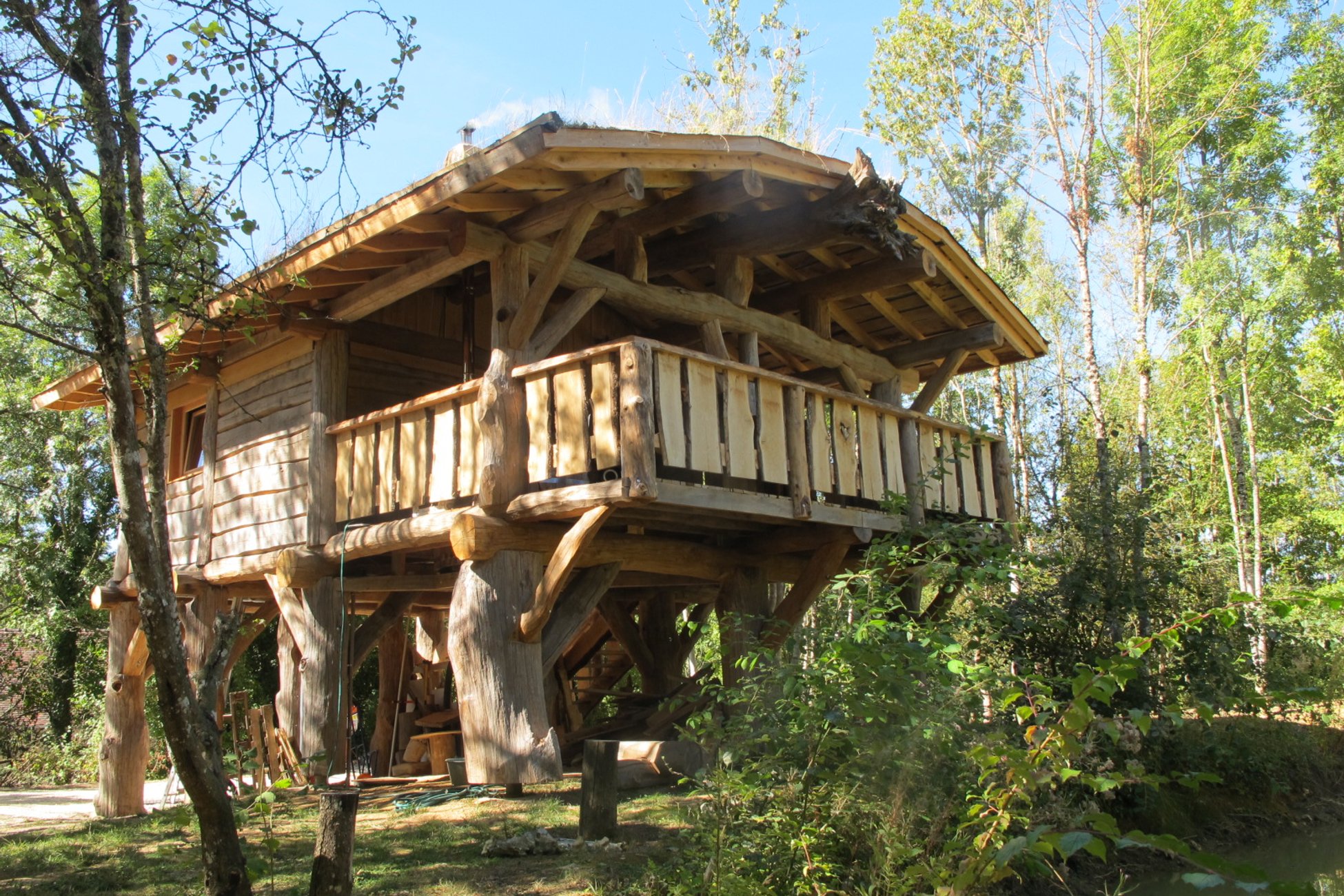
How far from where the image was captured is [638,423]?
6953 mm

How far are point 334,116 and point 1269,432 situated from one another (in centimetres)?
2406

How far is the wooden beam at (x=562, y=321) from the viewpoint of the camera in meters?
7.99

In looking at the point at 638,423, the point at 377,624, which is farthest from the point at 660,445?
the point at 377,624

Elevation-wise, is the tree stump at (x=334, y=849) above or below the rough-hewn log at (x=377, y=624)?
below

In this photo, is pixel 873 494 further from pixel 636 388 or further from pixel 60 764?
pixel 60 764

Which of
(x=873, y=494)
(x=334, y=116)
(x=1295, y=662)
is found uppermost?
(x=334, y=116)

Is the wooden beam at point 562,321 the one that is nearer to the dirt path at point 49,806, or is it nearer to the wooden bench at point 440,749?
the wooden bench at point 440,749

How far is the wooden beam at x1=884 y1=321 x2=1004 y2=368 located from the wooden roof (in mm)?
30

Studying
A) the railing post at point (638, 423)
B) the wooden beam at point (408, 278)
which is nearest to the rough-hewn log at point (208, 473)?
the wooden beam at point (408, 278)

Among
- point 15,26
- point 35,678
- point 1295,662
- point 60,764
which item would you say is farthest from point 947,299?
point 35,678

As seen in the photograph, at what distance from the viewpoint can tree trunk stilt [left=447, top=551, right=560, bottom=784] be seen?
7.19m

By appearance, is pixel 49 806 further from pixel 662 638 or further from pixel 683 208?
pixel 683 208

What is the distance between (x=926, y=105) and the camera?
20.8m

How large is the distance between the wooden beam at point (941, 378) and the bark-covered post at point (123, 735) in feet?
25.7
